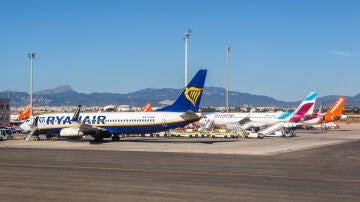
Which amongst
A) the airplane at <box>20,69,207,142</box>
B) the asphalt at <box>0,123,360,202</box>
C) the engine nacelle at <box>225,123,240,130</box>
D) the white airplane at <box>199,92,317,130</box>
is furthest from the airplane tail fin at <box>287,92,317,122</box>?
the asphalt at <box>0,123,360,202</box>

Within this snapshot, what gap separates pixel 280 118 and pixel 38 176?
73287mm

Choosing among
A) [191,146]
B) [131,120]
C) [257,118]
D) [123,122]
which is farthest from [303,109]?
[191,146]

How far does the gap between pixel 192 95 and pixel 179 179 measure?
1187 inches

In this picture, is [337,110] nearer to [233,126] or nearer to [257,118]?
[257,118]

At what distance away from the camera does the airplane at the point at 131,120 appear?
174 ft

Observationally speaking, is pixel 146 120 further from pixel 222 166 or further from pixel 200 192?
pixel 200 192

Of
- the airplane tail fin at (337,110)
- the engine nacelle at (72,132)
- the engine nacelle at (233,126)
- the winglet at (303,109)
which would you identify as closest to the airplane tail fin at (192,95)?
the engine nacelle at (72,132)

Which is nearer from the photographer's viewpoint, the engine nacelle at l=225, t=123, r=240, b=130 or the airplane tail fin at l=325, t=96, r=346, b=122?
the engine nacelle at l=225, t=123, r=240, b=130

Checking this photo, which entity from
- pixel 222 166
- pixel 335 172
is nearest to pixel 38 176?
pixel 222 166

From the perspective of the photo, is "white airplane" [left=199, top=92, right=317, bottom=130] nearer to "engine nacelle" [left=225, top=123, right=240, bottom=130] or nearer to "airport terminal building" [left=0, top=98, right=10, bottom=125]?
"engine nacelle" [left=225, top=123, right=240, bottom=130]

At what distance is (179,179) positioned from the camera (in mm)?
23734

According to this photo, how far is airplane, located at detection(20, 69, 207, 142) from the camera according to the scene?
5312 centimetres

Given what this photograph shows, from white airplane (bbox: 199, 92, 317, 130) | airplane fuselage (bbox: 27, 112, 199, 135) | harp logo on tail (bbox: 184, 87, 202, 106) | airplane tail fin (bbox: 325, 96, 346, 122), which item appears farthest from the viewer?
airplane tail fin (bbox: 325, 96, 346, 122)

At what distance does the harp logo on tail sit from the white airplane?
35952mm
